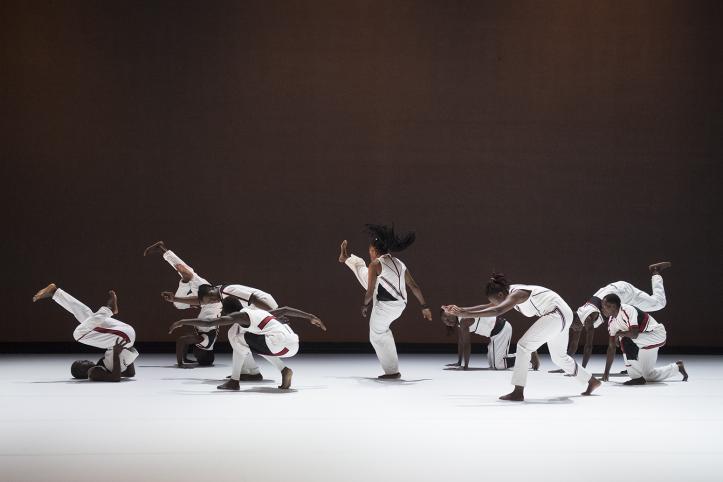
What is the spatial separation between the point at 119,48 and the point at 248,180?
198 centimetres

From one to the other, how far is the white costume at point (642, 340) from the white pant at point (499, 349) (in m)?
1.18

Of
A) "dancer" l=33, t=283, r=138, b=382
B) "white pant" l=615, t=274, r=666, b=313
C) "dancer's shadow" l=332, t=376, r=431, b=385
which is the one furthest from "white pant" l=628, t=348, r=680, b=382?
"dancer" l=33, t=283, r=138, b=382

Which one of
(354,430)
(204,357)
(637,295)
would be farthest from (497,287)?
(204,357)

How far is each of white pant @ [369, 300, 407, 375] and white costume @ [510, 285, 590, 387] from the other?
1.38 m

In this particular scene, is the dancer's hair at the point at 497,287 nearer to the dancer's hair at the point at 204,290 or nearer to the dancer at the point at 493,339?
the dancer at the point at 493,339

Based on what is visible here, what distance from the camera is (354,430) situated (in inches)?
179

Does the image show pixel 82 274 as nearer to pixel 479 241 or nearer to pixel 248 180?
pixel 248 180

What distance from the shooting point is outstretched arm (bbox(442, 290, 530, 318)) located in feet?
17.1

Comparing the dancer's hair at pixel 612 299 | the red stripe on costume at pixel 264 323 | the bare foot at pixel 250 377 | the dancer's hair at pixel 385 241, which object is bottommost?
the bare foot at pixel 250 377

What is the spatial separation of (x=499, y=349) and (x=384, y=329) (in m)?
1.35

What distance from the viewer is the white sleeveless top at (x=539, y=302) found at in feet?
18.5

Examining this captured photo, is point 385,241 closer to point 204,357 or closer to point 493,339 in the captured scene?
point 493,339

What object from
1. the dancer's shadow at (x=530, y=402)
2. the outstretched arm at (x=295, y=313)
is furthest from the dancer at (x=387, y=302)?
the dancer's shadow at (x=530, y=402)

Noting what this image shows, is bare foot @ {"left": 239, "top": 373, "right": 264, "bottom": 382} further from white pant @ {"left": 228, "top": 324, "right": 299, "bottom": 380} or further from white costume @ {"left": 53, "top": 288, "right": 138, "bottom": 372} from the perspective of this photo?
white costume @ {"left": 53, "top": 288, "right": 138, "bottom": 372}
